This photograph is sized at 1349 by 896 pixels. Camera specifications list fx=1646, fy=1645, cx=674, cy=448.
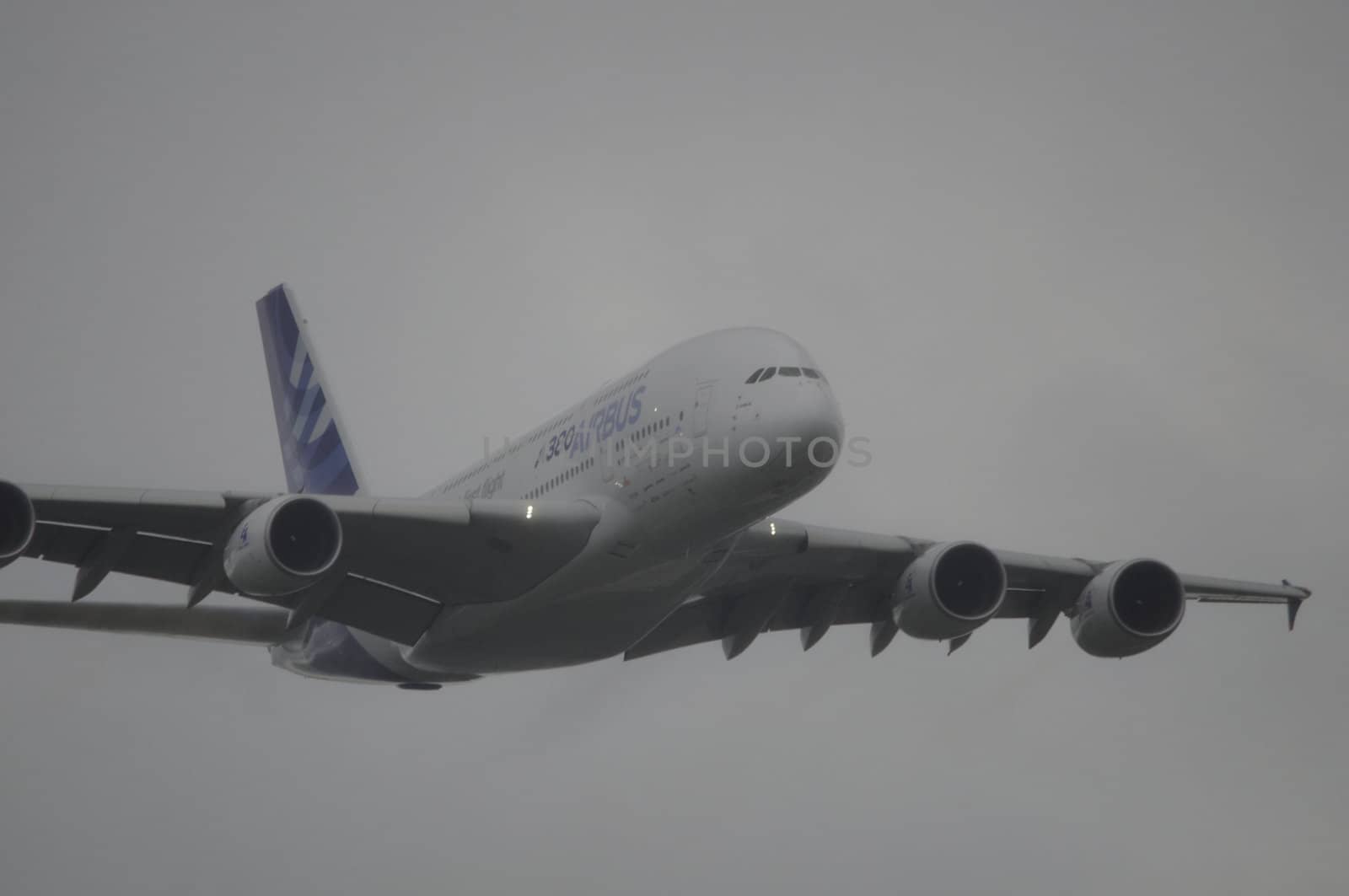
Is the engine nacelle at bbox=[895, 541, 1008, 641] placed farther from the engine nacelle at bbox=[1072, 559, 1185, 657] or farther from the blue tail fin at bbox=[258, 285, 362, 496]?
the blue tail fin at bbox=[258, 285, 362, 496]

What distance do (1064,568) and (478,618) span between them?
10.8 meters

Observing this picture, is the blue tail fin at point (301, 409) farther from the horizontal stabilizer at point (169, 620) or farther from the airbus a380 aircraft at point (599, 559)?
the airbus a380 aircraft at point (599, 559)

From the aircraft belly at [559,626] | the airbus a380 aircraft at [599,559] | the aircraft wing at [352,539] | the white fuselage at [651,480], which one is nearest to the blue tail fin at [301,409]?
the airbus a380 aircraft at [599,559]

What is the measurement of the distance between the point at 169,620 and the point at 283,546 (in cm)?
829

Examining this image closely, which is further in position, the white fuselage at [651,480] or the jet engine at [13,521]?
the white fuselage at [651,480]

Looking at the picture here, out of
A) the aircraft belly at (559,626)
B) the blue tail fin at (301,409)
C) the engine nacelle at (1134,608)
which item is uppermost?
the blue tail fin at (301,409)

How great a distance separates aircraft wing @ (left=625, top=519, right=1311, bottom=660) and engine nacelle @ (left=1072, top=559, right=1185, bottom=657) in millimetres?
775

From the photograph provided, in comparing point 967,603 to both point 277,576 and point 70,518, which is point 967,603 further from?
point 70,518

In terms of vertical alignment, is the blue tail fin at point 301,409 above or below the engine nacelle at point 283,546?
above

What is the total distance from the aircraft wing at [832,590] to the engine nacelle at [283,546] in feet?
23.6

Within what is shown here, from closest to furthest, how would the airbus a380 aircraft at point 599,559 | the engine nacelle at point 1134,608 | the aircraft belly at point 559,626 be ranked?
the airbus a380 aircraft at point 599,559 < the aircraft belly at point 559,626 < the engine nacelle at point 1134,608

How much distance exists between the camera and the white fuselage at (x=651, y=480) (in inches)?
941

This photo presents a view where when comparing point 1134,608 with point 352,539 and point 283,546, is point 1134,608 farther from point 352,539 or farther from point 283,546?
point 283,546

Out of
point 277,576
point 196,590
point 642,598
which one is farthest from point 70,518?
point 642,598
